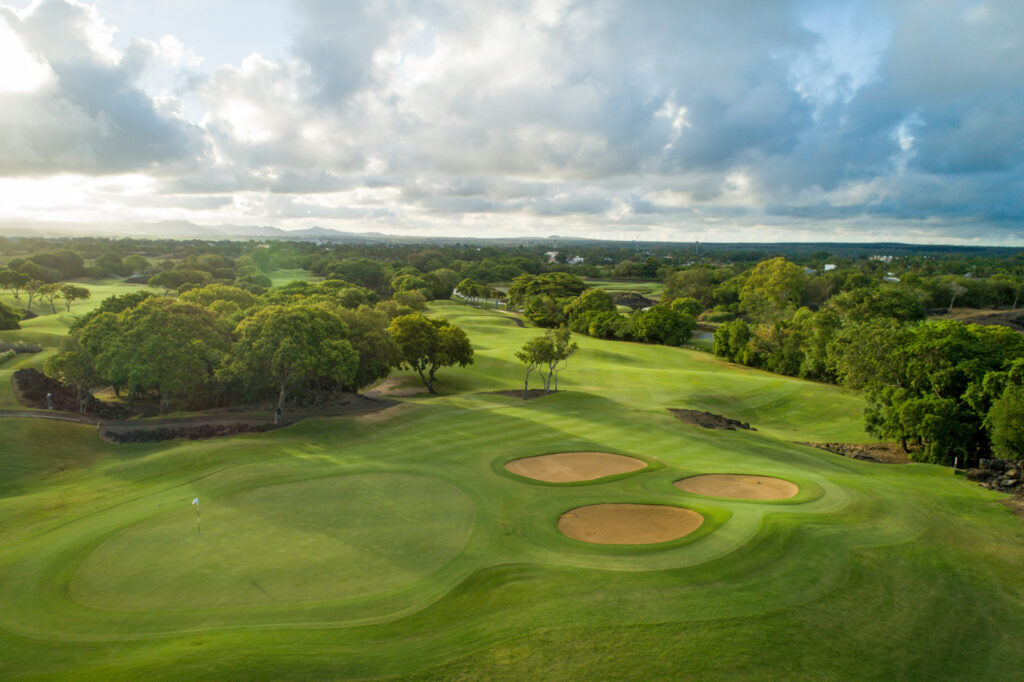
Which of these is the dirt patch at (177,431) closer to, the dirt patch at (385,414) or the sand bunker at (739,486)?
the dirt patch at (385,414)

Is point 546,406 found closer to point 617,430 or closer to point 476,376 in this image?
point 617,430

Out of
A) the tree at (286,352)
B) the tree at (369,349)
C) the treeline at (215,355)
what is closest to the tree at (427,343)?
the tree at (369,349)

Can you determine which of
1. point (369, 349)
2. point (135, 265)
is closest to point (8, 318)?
point (369, 349)

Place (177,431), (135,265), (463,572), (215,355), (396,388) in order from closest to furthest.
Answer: (463,572) → (177,431) → (215,355) → (396,388) → (135,265)

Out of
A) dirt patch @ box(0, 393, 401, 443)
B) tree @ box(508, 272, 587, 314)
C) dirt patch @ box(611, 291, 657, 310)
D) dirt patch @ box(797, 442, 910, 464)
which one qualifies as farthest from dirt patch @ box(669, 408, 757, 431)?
dirt patch @ box(611, 291, 657, 310)

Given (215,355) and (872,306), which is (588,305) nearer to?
(872,306)

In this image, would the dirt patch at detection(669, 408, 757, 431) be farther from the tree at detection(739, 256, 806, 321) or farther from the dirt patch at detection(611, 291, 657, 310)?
the dirt patch at detection(611, 291, 657, 310)

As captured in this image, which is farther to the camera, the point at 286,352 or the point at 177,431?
the point at 286,352

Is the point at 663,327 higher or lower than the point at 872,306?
lower
